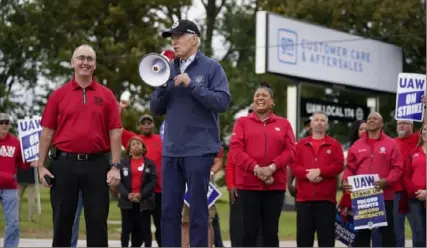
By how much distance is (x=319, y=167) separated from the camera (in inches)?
537

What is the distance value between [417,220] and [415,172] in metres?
0.63

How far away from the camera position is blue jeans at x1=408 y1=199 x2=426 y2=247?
14195mm

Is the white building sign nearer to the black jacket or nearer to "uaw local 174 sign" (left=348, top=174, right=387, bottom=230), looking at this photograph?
the black jacket

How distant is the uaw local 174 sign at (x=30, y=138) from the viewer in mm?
19670

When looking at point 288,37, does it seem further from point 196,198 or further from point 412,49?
point 196,198

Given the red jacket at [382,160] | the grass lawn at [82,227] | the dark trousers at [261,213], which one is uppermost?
the red jacket at [382,160]

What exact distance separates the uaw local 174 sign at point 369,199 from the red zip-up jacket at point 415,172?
1.62 ft

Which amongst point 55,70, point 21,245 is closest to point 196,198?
point 21,245

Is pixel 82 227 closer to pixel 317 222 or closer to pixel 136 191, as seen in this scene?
pixel 136 191

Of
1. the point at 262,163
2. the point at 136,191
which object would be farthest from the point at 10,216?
the point at 262,163


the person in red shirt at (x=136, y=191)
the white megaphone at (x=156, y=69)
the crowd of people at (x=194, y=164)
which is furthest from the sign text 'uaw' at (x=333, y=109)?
the white megaphone at (x=156, y=69)

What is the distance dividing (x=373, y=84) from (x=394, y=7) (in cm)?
431

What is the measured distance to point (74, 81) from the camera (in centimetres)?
1036

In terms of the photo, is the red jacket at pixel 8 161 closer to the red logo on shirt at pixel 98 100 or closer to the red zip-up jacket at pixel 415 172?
the red logo on shirt at pixel 98 100
